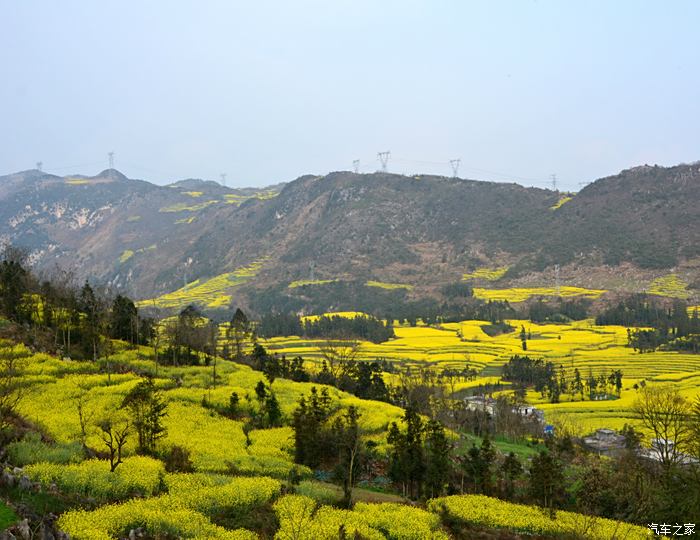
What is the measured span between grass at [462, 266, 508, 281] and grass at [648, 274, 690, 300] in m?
44.6

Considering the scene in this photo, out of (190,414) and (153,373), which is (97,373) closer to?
(153,373)

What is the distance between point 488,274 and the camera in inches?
7003

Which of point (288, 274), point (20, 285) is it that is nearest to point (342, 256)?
point (288, 274)

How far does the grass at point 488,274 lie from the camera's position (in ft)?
574

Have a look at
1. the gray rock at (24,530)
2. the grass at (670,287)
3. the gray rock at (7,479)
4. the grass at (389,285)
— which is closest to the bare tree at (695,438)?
the gray rock at (24,530)

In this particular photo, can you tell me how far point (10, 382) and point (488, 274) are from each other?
538 ft

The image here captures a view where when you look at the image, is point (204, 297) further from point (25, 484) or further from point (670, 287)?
point (25, 484)

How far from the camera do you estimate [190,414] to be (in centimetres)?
A: 3672

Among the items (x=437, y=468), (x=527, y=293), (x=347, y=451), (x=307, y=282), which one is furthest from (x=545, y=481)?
(x=307, y=282)

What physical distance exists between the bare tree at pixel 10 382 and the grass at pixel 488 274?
151 metres

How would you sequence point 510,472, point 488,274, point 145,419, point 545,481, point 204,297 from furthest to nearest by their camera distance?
1. point 204,297
2. point 488,274
3. point 510,472
4. point 145,419
5. point 545,481

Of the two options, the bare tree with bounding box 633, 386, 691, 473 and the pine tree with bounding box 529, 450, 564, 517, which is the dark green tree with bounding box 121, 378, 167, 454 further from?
the bare tree with bounding box 633, 386, 691, 473

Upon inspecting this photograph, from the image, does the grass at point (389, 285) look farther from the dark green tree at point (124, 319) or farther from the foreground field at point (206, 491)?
the foreground field at point (206, 491)

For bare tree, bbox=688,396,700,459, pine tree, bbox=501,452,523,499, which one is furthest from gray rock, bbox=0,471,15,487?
bare tree, bbox=688,396,700,459
